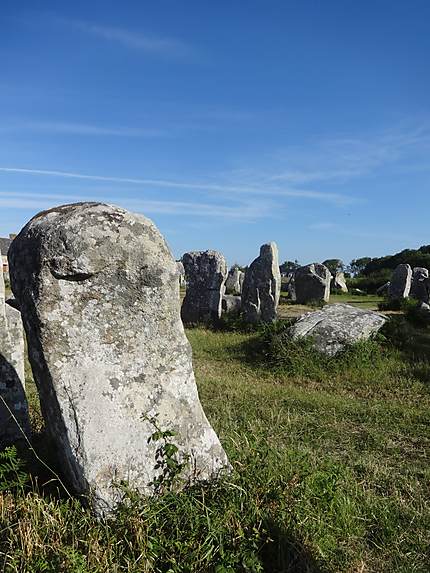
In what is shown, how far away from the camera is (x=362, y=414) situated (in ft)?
21.8

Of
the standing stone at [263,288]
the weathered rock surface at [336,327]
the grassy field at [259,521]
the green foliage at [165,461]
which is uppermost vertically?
the standing stone at [263,288]

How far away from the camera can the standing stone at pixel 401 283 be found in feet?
70.1

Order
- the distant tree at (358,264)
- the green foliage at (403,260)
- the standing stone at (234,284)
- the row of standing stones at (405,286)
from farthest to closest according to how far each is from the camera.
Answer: the distant tree at (358,264), the green foliage at (403,260), the standing stone at (234,284), the row of standing stones at (405,286)

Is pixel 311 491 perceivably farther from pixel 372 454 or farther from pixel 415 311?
pixel 415 311

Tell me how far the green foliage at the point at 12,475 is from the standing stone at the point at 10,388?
682mm

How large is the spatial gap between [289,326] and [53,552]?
812 centimetres

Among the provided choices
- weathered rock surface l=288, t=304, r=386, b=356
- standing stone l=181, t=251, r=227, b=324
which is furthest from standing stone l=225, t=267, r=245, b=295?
weathered rock surface l=288, t=304, r=386, b=356

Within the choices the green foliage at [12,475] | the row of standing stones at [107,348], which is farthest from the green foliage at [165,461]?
the green foliage at [12,475]

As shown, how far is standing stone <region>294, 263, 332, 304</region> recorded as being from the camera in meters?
20.7

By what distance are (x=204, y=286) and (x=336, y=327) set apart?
591 cm

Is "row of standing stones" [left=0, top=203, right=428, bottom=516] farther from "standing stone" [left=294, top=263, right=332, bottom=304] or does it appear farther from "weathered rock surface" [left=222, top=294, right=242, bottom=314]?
"standing stone" [left=294, top=263, right=332, bottom=304]

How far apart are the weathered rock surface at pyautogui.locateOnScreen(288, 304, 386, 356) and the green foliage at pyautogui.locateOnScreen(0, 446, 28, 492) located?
257 inches

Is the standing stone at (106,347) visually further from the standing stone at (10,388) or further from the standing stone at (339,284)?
the standing stone at (339,284)

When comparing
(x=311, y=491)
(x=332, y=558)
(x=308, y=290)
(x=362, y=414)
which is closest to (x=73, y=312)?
(x=311, y=491)
